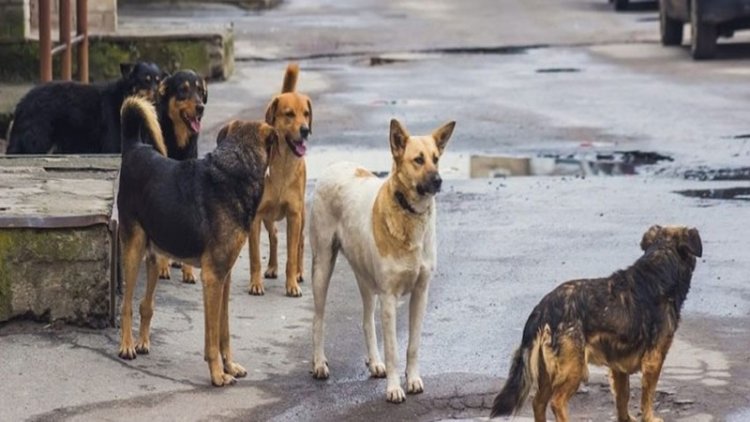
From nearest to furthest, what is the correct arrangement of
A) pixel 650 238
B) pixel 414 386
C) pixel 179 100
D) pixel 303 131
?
1. pixel 650 238
2. pixel 414 386
3. pixel 303 131
4. pixel 179 100

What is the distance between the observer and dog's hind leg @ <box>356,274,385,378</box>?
8.46 m

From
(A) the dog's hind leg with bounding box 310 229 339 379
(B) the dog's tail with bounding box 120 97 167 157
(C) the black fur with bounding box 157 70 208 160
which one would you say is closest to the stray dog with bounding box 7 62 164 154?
(C) the black fur with bounding box 157 70 208 160

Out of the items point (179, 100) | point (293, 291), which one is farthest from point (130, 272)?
point (179, 100)

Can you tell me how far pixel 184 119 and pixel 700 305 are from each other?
3.23 m

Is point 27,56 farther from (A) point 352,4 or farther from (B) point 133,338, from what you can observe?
(A) point 352,4

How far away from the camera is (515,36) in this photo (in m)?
26.3

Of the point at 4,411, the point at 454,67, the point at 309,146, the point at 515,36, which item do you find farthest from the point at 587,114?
the point at 4,411

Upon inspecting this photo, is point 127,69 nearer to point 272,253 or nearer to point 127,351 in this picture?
point 272,253

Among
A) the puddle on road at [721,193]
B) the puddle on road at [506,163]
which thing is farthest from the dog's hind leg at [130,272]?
the puddle on road at [721,193]

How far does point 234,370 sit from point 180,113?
8.39 feet

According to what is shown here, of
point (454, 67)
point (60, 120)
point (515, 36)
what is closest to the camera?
point (60, 120)

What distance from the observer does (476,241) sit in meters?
11.7

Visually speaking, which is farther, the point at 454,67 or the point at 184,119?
the point at 454,67

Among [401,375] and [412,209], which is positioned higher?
[412,209]
